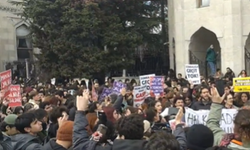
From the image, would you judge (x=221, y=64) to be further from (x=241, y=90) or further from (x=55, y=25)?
(x=241, y=90)

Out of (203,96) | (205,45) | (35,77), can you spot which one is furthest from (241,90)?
(35,77)

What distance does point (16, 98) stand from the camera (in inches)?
386

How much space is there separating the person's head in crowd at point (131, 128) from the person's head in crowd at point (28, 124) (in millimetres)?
1419

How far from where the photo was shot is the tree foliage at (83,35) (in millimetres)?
20453

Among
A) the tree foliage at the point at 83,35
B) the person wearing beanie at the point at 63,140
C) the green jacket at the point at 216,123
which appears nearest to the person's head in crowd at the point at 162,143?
the green jacket at the point at 216,123

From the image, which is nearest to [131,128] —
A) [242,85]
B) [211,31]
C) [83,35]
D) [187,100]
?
[242,85]

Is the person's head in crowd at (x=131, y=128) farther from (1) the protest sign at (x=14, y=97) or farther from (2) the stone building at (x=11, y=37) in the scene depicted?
(2) the stone building at (x=11, y=37)

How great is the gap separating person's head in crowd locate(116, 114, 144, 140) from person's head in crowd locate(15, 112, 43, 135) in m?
1.42

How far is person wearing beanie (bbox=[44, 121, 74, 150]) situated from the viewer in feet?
14.3

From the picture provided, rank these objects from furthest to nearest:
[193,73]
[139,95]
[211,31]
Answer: [211,31] → [193,73] → [139,95]

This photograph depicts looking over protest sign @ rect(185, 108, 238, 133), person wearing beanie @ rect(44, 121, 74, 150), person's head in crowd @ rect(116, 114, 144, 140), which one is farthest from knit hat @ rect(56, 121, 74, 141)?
protest sign @ rect(185, 108, 238, 133)

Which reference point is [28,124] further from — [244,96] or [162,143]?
[244,96]

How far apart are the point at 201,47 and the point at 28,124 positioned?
18332mm

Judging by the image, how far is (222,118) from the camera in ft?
18.7
